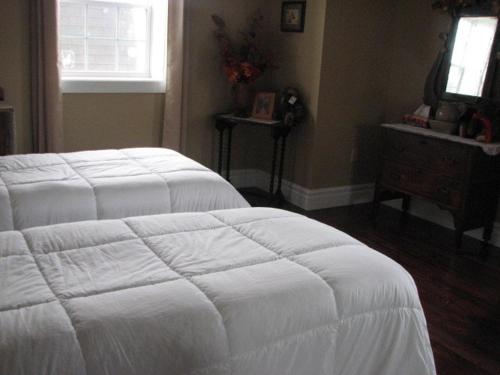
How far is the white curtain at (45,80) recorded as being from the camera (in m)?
3.75

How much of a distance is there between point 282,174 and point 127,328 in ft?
11.6

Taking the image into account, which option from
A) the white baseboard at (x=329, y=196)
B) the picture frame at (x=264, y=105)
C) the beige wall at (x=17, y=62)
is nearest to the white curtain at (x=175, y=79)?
the picture frame at (x=264, y=105)

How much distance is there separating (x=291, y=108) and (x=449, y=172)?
4.40 ft

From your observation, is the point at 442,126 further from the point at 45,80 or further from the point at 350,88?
the point at 45,80

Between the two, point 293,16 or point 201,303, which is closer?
point 201,303

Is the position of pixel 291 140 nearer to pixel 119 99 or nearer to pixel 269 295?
pixel 119 99

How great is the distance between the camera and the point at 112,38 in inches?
169

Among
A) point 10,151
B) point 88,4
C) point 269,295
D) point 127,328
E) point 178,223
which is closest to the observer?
point 127,328

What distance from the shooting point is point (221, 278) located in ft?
5.14

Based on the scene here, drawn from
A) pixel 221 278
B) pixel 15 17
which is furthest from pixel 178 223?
pixel 15 17

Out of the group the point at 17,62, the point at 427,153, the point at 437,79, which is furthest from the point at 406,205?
the point at 17,62

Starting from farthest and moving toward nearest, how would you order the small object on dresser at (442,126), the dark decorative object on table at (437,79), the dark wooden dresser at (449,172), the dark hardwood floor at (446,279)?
the dark decorative object on table at (437,79) < the small object on dresser at (442,126) < the dark wooden dresser at (449,172) < the dark hardwood floor at (446,279)

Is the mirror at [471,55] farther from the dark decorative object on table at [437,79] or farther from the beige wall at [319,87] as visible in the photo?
the beige wall at [319,87]

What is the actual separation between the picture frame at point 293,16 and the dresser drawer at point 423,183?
4.36ft
